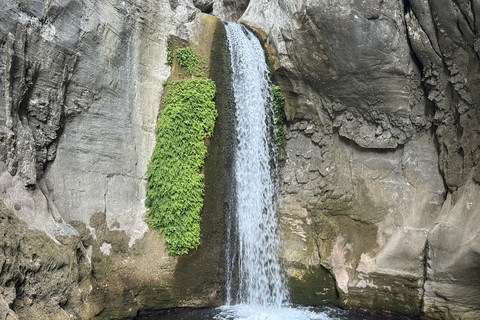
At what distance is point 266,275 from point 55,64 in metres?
6.02

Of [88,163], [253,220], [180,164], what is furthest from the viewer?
[253,220]

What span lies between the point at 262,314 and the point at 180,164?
135 inches

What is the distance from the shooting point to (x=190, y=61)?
29.8ft

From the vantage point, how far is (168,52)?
29.8 feet

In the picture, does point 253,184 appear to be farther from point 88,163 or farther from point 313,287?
point 88,163

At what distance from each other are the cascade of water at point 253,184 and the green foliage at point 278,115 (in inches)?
6.0

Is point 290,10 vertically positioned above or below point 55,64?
above

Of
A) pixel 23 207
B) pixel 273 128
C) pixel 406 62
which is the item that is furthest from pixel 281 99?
pixel 23 207

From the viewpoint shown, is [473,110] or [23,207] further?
[473,110]

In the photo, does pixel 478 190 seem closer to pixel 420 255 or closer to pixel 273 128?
pixel 420 255

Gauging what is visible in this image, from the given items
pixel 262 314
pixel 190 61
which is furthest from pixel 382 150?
pixel 190 61

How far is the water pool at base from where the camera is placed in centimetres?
739

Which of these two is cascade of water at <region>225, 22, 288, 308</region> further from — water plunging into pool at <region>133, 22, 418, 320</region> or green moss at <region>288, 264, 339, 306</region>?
green moss at <region>288, 264, 339, 306</region>

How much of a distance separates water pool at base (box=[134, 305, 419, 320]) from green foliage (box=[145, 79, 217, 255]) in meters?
1.21
